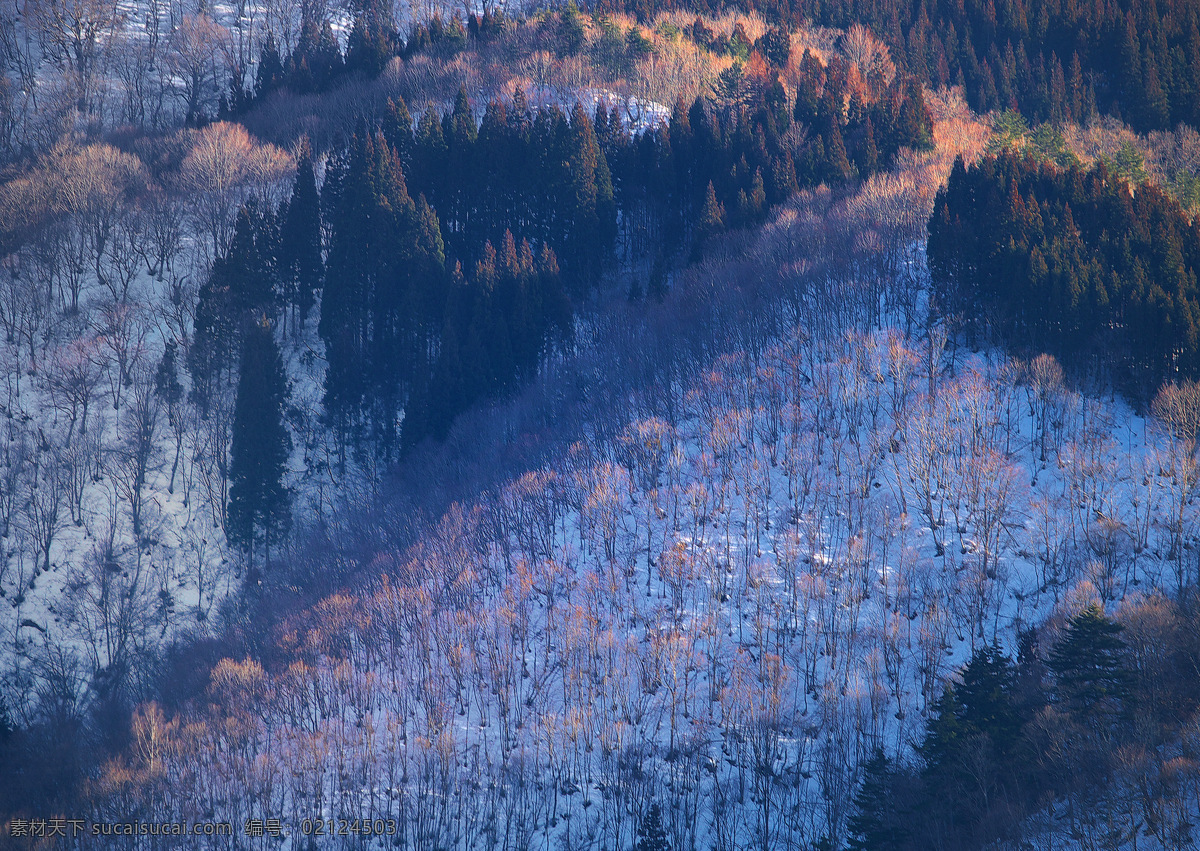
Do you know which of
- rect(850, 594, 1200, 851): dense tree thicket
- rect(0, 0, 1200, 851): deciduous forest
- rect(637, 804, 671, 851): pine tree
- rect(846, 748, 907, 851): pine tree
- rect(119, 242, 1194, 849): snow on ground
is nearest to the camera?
rect(850, 594, 1200, 851): dense tree thicket

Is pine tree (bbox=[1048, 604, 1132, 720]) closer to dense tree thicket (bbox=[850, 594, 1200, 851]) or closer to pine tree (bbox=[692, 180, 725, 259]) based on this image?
dense tree thicket (bbox=[850, 594, 1200, 851])

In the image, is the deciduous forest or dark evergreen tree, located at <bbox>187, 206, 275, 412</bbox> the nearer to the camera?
the deciduous forest

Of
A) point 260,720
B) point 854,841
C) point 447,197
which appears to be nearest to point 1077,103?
point 447,197

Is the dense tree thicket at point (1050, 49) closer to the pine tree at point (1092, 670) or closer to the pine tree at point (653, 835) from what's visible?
the pine tree at point (1092, 670)

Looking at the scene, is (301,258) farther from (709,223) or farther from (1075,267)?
(1075,267)

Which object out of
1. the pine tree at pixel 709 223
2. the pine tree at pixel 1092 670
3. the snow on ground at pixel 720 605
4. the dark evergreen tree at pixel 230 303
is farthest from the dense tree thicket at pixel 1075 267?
the dark evergreen tree at pixel 230 303

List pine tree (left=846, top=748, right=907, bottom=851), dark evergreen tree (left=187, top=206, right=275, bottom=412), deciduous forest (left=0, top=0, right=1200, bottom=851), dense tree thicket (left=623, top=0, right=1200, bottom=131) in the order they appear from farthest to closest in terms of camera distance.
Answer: dense tree thicket (left=623, top=0, right=1200, bottom=131) < dark evergreen tree (left=187, top=206, right=275, bottom=412) < deciduous forest (left=0, top=0, right=1200, bottom=851) < pine tree (left=846, top=748, right=907, bottom=851)

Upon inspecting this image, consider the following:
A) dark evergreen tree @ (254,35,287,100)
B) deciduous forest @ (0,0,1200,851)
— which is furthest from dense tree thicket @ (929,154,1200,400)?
dark evergreen tree @ (254,35,287,100)
